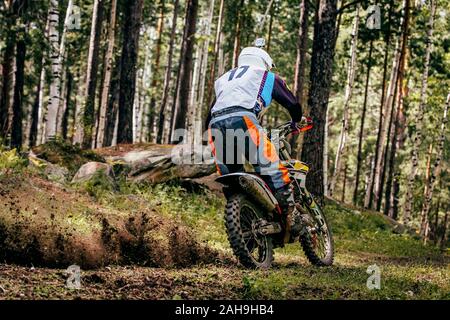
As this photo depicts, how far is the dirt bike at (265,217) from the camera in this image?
671 centimetres

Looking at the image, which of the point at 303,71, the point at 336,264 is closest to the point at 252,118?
Answer: the point at 336,264

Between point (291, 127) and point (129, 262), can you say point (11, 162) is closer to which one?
point (129, 262)

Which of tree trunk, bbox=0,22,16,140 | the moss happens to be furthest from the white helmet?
tree trunk, bbox=0,22,16,140

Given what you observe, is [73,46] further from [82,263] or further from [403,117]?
[82,263]

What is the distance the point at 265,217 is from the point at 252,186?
0.67 m

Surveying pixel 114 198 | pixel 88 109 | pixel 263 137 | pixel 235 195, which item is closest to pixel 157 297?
pixel 235 195

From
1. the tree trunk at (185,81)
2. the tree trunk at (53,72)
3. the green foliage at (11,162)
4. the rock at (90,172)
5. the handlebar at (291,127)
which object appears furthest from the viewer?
the tree trunk at (185,81)

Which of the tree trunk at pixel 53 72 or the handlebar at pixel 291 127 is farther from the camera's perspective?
the tree trunk at pixel 53 72

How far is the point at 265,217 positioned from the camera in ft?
23.8

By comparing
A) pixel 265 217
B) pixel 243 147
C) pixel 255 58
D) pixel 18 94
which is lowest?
pixel 265 217

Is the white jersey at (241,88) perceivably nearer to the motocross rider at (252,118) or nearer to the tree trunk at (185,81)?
the motocross rider at (252,118)

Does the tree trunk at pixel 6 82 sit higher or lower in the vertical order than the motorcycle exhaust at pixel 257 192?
higher

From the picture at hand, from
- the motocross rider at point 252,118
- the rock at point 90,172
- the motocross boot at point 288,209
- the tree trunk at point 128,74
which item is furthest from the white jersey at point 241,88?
the tree trunk at point 128,74

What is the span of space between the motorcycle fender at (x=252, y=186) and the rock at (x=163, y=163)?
7133 millimetres
